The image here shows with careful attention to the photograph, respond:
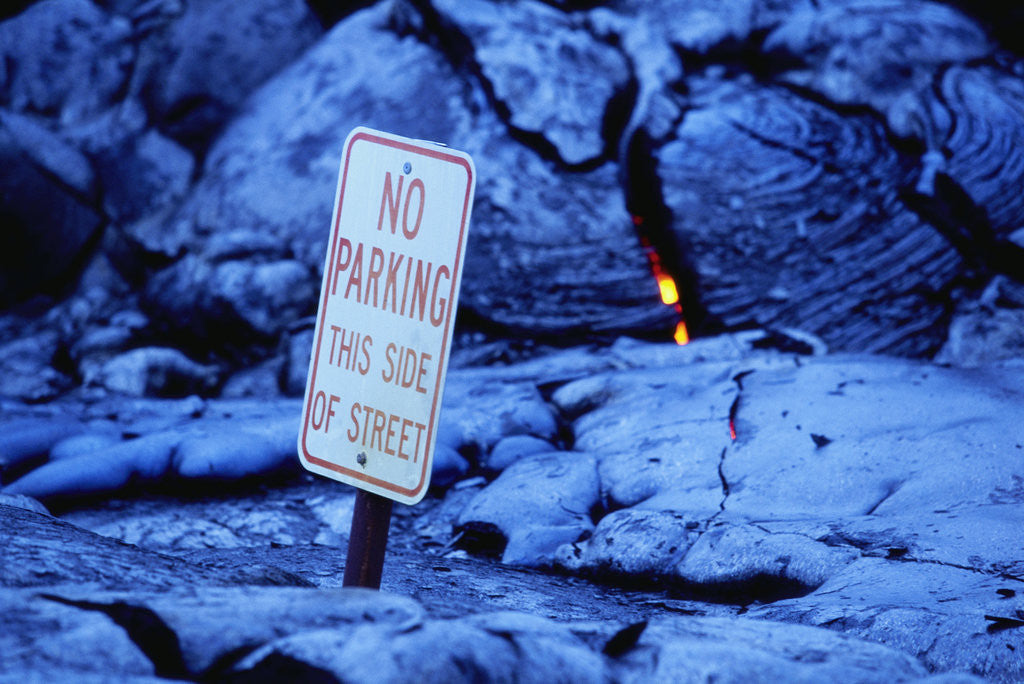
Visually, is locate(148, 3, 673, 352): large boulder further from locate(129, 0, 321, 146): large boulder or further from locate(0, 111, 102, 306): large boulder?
locate(0, 111, 102, 306): large boulder

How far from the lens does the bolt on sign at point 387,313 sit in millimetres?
1182

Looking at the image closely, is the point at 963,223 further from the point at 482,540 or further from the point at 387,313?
the point at 387,313

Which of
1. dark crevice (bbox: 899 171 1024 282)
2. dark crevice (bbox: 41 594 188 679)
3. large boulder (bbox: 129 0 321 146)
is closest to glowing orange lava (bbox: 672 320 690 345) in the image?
dark crevice (bbox: 899 171 1024 282)

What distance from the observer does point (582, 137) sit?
318 cm

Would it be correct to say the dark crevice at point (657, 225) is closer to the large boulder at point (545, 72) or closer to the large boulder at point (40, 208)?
the large boulder at point (545, 72)

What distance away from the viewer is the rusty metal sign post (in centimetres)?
118

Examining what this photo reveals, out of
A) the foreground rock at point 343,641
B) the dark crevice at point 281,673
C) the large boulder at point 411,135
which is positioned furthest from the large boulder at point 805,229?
the dark crevice at point 281,673

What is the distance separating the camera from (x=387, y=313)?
1207 mm

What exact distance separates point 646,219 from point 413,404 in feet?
6.92

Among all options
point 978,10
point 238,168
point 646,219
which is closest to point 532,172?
point 646,219

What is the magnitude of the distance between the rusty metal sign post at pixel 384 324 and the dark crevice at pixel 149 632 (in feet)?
1.06

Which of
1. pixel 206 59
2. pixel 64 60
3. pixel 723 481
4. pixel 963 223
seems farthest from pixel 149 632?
pixel 64 60

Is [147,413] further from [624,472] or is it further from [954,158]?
[954,158]

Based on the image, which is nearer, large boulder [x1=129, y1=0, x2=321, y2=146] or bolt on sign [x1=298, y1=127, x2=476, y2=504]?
bolt on sign [x1=298, y1=127, x2=476, y2=504]
